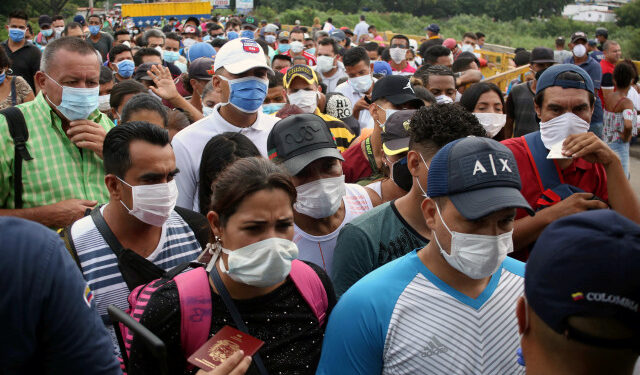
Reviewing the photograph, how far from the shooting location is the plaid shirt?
3.80 m

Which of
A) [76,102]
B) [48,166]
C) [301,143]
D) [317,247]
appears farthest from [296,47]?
[317,247]

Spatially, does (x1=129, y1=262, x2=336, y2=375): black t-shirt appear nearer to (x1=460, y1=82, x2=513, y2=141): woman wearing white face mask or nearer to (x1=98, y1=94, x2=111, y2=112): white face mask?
(x1=460, y1=82, x2=513, y2=141): woman wearing white face mask

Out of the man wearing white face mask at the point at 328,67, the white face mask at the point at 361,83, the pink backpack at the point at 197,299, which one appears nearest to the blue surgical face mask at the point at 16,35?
the man wearing white face mask at the point at 328,67

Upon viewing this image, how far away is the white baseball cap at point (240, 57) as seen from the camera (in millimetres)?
4930

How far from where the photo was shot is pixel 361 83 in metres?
8.34

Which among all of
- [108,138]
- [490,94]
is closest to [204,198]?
[108,138]

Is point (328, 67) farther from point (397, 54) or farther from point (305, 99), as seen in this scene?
point (305, 99)

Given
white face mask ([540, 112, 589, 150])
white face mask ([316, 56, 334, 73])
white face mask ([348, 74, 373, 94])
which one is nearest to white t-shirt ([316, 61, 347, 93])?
white face mask ([316, 56, 334, 73])

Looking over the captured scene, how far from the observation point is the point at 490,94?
555 cm

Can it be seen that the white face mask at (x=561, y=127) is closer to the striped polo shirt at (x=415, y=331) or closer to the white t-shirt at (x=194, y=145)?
the striped polo shirt at (x=415, y=331)

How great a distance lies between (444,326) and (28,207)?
9.07ft

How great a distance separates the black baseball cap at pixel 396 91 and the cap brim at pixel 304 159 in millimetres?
1754

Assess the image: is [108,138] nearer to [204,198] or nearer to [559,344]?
[204,198]

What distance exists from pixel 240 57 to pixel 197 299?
3003mm
